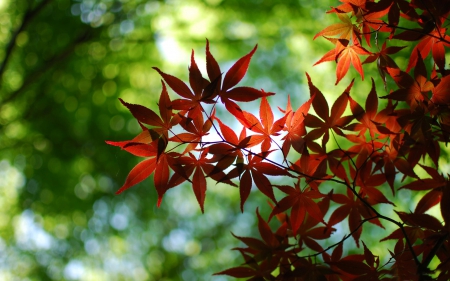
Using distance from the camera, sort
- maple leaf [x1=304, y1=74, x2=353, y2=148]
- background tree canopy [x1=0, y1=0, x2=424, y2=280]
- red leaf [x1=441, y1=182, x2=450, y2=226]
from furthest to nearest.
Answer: background tree canopy [x1=0, y1=0, x2=424, y2=280] → maple leaf [x1=304, y1=74, x2=353, y2=148] → red leaf [x1=441, y1=182, x2=450, y2=226]

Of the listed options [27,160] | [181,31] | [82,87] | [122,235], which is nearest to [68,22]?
[82,87]

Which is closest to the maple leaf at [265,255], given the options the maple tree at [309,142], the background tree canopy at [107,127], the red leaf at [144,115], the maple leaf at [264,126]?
the maple tree at [309,142]

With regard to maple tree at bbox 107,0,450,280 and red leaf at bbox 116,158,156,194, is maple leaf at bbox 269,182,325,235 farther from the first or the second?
red leaf at bbox 116,158,156,194

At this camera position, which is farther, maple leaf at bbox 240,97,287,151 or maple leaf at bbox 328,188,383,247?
maple leaf at bbox 328,188,383,247

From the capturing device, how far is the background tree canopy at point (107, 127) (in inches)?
95.0

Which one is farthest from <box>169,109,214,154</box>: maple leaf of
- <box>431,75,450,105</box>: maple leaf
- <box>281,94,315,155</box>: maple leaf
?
<box>431,75,450,105</box>: maple leaf

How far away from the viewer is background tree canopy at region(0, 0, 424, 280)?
7.92 feet

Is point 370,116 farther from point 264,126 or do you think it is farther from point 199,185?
point 199,185

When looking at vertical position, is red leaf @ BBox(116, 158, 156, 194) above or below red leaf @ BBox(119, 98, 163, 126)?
below

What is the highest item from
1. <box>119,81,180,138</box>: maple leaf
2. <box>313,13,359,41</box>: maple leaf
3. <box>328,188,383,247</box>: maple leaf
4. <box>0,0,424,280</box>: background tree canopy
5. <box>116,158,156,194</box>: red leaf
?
<box>0,0,424,280</box>: background tree canopy

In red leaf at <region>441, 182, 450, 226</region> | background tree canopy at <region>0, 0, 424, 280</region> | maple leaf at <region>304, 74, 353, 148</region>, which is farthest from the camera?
background tree canopy at <region>0, 0, 424, 280</region>

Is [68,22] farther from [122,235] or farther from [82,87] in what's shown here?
[122,235]

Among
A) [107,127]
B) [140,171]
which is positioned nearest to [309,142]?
[140,171]

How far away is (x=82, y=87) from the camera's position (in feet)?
8.59
